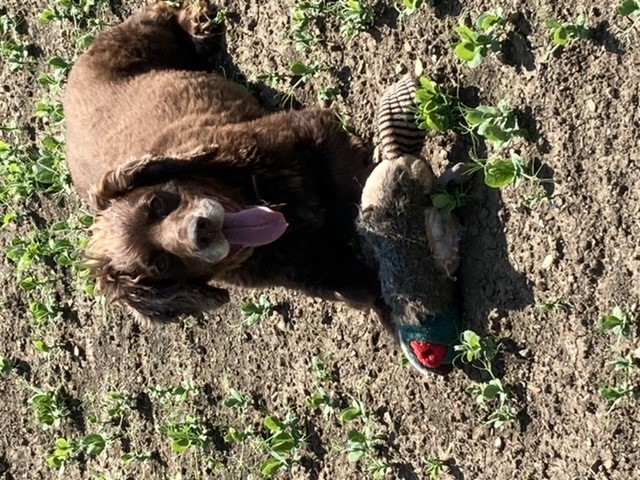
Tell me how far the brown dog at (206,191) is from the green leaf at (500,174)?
0.84 meters

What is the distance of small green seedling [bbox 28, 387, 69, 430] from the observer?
19.2ft

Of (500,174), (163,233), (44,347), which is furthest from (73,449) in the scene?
(500,174)

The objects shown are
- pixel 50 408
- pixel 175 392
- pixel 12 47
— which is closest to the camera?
pixel 175 392

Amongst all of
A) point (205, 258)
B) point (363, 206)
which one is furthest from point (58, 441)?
point (363, 206)

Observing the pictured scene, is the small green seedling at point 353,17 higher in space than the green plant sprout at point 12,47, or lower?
higher

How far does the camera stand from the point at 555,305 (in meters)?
3.46

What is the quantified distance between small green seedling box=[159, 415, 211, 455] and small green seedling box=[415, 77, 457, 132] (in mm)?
2406

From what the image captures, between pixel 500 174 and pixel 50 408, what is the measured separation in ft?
12.6

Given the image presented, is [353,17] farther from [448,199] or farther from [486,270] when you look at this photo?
[486,270]

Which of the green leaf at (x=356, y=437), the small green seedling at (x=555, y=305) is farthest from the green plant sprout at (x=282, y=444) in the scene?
the small green seedling at (x=555, y=305)

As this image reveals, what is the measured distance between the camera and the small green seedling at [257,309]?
4.77 m

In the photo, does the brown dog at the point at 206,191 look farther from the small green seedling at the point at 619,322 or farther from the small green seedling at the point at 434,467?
the small green seedling at the point at 619,322

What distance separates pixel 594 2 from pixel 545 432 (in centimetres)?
176

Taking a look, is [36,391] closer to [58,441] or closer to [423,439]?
[58,441]
